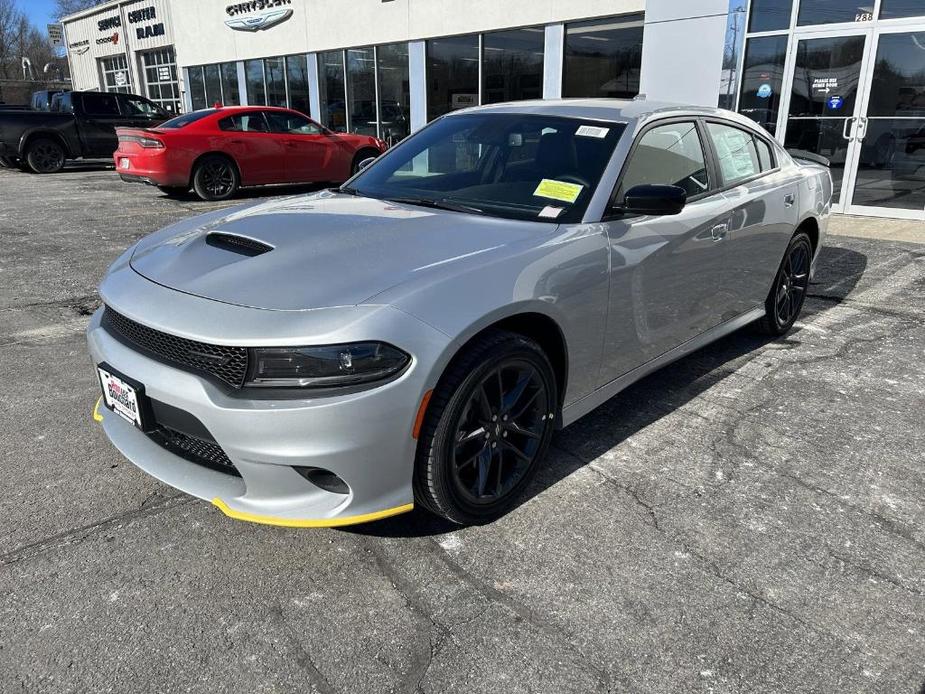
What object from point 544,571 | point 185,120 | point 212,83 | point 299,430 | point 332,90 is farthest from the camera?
point 212,83

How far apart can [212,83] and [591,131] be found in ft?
76.4

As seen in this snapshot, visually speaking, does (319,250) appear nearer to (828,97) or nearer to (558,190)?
(558,190)

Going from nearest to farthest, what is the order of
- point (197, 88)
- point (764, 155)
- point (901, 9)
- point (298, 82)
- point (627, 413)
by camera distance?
point (627, 413) < point (764, 155) < point (901, 9) < point (298, 82) < point (197, 88)

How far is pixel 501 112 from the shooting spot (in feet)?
12.4

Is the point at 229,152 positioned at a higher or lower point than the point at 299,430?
higher

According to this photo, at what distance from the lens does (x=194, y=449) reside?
2453mm

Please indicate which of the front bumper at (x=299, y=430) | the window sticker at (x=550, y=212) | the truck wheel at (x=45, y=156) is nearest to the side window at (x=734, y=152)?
the window sticker at (x=550, y=212)

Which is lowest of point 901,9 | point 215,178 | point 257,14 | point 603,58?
point 215,178

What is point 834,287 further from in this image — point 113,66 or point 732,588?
point 113,66

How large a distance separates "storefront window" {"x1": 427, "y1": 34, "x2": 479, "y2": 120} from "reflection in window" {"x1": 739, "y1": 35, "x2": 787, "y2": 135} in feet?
17.8

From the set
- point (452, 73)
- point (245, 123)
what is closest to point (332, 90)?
point (452, 73)

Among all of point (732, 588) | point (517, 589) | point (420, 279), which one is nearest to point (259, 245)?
point (420, 279)

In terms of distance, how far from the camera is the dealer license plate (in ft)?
7.92

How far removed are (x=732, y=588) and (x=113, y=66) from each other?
37549 millimetres
